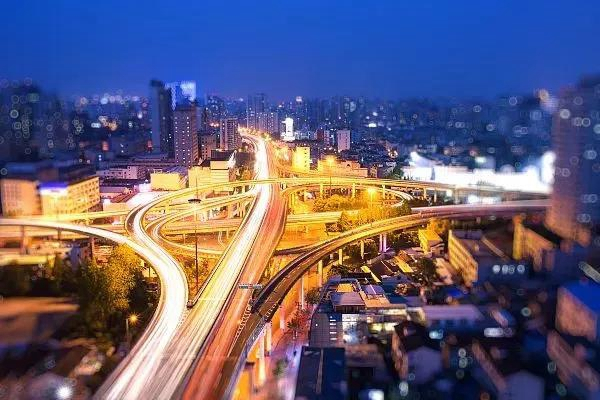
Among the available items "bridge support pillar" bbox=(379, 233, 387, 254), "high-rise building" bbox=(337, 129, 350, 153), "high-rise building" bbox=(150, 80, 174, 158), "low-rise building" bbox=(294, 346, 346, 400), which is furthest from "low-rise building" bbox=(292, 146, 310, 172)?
"low-rise building" bbox=(294, 346, 346, 400)

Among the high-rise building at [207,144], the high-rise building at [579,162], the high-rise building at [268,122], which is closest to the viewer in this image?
the high-rise building at [579,162]

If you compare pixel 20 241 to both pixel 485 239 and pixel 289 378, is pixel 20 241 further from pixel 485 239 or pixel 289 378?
pixel 485 239

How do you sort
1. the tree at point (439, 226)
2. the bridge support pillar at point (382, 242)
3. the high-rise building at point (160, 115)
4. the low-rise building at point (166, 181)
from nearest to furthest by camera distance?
the tree at point (439, 226), the bridge support pillar at point (382, 242), the low-rise building at point (166, 181), the high-rise building at point (160, 115)

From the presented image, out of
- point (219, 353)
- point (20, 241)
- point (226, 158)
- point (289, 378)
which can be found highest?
point (226, 158)

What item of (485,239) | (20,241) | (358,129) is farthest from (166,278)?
(358,129)

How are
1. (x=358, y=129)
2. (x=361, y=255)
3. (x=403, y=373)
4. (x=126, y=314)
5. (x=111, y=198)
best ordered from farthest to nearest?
(x=358, y=129) → (x=111, y=198) → (x=361, y=255) → (x=126, y=314) → (x=403, y=373)

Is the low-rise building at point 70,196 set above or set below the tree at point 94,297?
above

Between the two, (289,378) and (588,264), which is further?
(588,264)

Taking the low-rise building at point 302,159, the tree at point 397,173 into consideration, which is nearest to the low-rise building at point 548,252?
the tree at point 397,173

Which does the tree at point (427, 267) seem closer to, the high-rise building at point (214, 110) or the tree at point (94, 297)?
the tree at point (94, 297)
